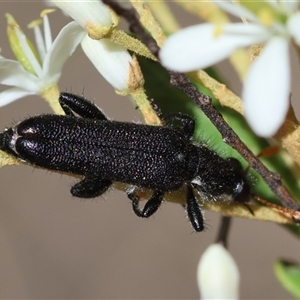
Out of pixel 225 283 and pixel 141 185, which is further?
pixel 141 185

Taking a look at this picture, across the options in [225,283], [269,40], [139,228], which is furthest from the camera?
[139,228]

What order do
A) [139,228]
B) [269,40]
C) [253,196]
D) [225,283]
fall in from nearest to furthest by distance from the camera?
1. [269,40]
2. [225,283]
3. [253,196]
4. [139,228]

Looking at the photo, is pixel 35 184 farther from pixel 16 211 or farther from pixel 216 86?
pixel 216 86

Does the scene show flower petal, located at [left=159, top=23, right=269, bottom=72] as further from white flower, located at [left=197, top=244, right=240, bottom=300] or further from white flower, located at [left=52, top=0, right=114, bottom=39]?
white flower, located at [left=197, top=244, right=240, bottom=300]

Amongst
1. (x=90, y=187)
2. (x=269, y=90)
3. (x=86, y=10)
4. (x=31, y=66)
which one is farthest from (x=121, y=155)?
(x=269, y=90)

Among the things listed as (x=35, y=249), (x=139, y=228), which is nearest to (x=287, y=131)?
(x=139, y=228)

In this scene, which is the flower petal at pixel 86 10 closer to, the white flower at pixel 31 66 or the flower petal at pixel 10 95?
the white flower at pixel 31 66
